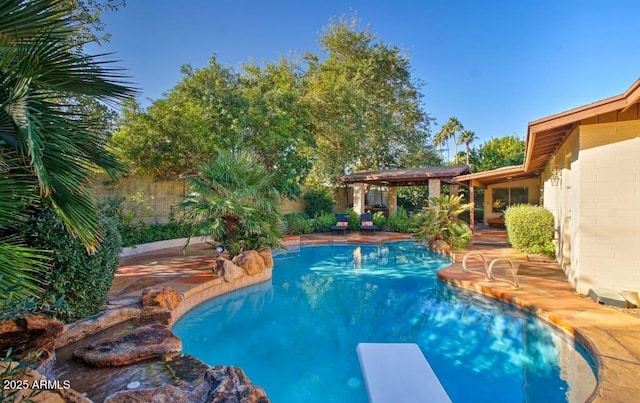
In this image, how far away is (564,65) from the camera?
14.2 m

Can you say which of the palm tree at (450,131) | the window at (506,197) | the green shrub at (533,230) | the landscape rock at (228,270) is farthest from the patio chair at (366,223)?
the palm tree at (450,131)

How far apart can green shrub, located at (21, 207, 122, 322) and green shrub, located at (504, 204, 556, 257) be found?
11.0 m

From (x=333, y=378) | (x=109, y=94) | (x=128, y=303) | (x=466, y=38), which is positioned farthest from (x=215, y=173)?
(x=466, y=38)

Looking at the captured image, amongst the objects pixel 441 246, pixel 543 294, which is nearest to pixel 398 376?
pixel 543 294

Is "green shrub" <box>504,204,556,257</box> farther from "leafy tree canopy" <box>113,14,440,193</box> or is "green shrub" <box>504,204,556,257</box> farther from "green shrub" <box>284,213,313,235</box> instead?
"green shrub" <box>284,213,313,235</box>

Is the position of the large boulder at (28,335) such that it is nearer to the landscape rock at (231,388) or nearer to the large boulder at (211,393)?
the large boulder at (211,393)

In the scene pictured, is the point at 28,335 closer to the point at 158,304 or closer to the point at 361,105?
the point at 158,304

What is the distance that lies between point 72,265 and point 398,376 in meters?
4.11

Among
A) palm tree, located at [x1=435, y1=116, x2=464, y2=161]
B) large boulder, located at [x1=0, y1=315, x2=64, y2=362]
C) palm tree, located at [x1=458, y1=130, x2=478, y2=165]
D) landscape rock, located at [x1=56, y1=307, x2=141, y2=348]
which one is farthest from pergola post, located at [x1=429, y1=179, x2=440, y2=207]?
palm tree, located at [x1=435, y1=116, x2=464, y2=161]

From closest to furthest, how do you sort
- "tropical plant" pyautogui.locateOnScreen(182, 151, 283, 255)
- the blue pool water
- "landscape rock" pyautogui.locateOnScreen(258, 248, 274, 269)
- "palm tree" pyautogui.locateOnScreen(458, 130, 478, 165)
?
the blue pool water → "tropical plant" pyautogui.locateOnScreen(182, 151, 283, 255) → "landscape rock" pyautogui.locateOnScreen(258, 248, 274, 269) → "palm tree" pyautogui.locateOnScreen(458, 130, 478, 165)

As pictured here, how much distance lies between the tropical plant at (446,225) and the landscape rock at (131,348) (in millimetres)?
10945

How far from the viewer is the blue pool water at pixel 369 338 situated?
433 centimetres

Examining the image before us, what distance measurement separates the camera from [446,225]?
13195 mm

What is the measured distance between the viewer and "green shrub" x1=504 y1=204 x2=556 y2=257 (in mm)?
10453
